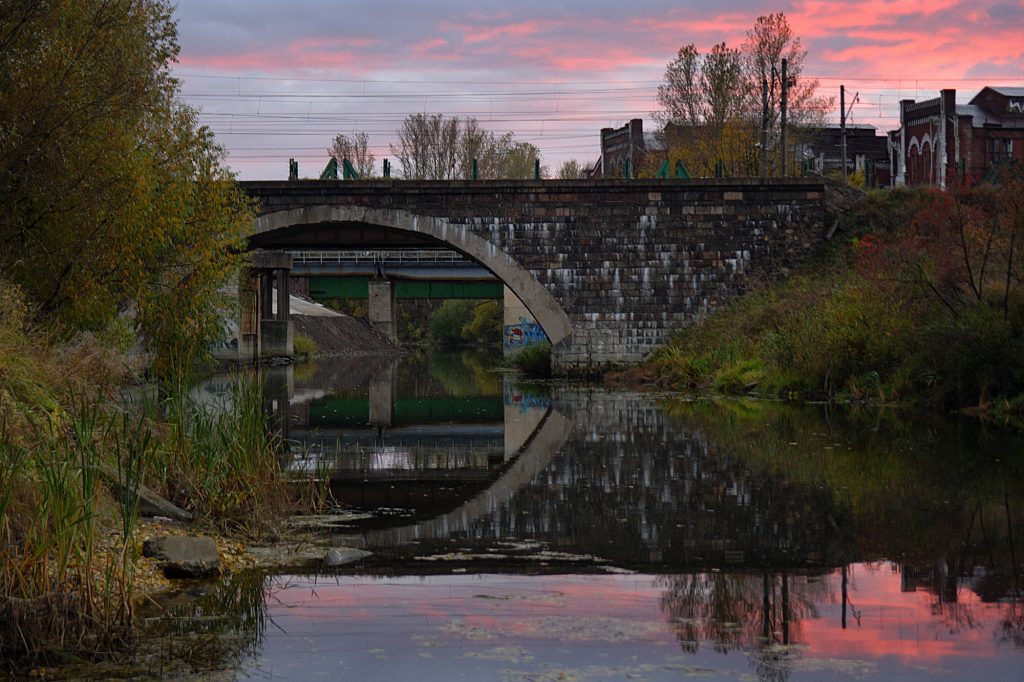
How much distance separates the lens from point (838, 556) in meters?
8.49

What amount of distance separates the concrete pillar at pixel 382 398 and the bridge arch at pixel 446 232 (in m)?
3.97

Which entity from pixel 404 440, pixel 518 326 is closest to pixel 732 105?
pixel 518 326

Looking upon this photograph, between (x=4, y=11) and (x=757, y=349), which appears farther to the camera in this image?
(x=757, y=349)

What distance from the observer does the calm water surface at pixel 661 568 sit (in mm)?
6090

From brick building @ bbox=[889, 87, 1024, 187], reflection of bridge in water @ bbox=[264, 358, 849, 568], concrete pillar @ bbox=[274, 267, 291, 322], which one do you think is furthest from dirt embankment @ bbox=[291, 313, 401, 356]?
reflection of bridge in water @ bbox=[264, 358, 849, 568]

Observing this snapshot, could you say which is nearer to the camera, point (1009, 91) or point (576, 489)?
point (576, 489)

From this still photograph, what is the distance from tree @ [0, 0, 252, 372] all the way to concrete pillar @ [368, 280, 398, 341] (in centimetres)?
4732

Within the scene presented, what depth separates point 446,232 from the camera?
103ft

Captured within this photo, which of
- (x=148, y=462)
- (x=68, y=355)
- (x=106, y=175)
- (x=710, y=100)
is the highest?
(x=710, y=100)

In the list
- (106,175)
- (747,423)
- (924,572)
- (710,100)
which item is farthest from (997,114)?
(924,572)

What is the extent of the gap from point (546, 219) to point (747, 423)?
13.6 metres

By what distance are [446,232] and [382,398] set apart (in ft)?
17.0

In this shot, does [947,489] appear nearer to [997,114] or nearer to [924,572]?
[924,572]

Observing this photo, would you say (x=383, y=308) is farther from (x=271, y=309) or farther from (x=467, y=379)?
(x=467, y=379)
